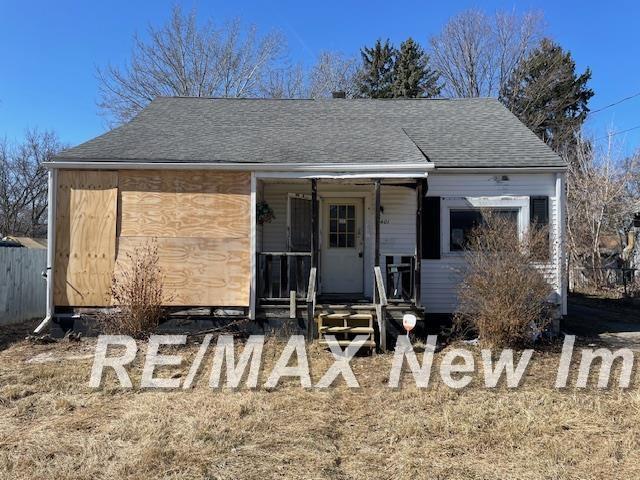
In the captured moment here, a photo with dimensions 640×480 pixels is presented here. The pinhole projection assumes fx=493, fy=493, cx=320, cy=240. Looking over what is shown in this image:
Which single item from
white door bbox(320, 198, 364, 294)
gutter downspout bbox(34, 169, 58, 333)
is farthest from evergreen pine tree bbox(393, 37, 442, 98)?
gutter downspout bbox(34, 169, 58, 333)

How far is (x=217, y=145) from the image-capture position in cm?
920

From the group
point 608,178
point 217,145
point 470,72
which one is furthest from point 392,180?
point 470,72

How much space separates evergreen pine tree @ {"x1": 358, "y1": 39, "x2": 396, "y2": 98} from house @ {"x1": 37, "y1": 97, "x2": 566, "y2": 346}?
67.0ft

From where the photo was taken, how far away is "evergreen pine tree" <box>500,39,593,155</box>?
27.1 metres

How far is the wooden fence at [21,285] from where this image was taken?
10383 mm

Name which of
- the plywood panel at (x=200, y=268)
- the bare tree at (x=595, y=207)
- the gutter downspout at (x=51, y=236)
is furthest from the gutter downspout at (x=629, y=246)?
the gutter downspout at (x=51, y=236)

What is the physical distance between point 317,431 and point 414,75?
2667 centimetres

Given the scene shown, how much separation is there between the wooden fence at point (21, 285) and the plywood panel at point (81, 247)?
2.93m

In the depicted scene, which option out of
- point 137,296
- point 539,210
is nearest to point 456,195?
point 539,210

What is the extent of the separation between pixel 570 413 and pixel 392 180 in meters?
4.74

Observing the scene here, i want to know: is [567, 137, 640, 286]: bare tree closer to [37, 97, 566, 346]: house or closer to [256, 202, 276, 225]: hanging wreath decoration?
[37, 97, 566, 346]: house

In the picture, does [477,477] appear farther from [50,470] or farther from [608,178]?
[608,178]

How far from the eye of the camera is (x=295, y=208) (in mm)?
9875

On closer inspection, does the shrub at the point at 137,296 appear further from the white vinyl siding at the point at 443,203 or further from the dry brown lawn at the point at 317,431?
the white vinyl siding at the point at 443,203
